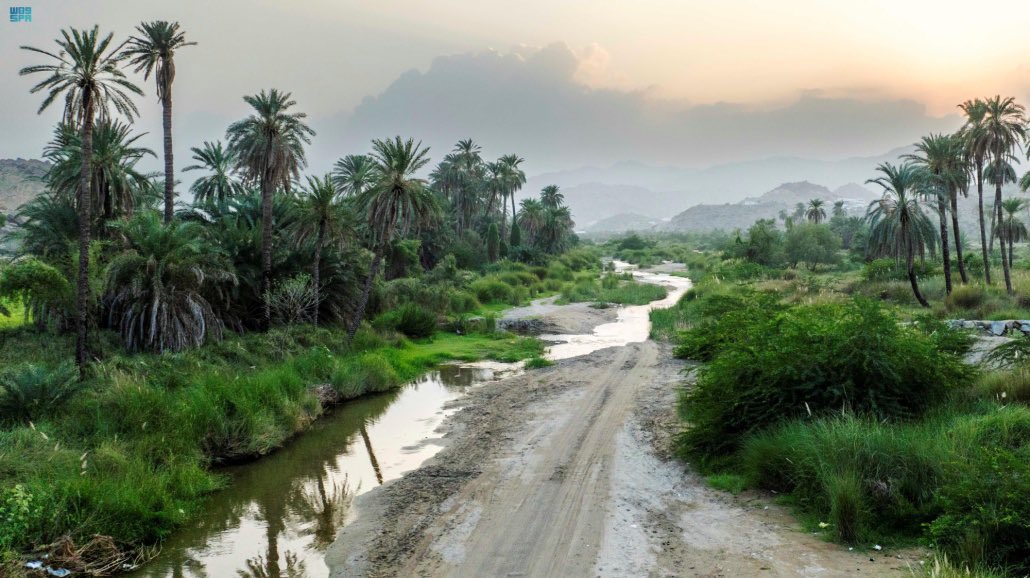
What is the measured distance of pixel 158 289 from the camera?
21406 mm

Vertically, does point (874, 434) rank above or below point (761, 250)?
below

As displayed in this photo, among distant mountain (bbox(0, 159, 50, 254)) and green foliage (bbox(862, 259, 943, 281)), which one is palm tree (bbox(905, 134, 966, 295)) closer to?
green foliage (bbox(862, 259, 943, 281))

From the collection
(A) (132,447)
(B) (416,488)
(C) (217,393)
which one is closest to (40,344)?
(C) (217,393)

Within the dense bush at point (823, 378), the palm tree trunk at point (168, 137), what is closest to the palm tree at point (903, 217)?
the dense bush at point (823, 378)

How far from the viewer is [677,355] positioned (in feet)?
85.6

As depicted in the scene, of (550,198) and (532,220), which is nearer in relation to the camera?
(532,220)

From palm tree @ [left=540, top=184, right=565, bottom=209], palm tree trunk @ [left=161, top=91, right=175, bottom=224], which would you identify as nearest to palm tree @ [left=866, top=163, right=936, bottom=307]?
palm tree trunk @ [left=161, top=91, right=175, bottom=224]

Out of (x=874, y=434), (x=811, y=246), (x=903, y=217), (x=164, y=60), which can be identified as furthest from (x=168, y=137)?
(x=811, y=246)

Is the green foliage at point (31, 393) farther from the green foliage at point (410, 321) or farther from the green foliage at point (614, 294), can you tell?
the green foliage at point (614, 294)

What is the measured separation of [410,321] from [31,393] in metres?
19.4

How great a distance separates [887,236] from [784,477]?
29.6m

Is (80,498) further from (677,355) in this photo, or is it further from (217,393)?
(677,355)

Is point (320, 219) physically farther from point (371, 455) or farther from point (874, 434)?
point (874, 434)

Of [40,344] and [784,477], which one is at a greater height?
[40,344]
